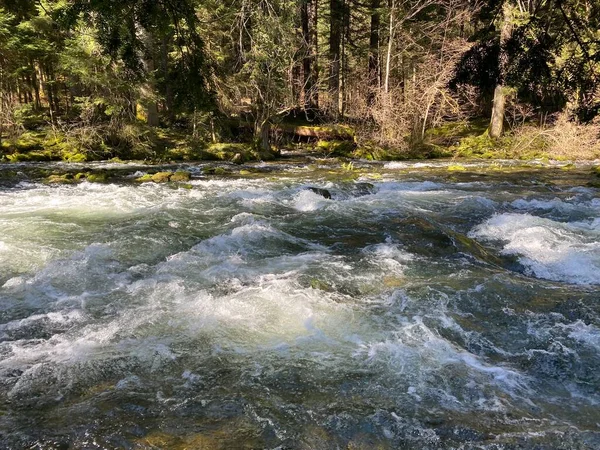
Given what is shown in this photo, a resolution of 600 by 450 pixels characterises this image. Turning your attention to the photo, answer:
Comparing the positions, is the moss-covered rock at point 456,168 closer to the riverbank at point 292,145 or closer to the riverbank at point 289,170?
the riverbank at point 289,170

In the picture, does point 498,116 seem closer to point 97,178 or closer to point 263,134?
point 263,134

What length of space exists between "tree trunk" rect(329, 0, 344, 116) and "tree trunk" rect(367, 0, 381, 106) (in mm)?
1858

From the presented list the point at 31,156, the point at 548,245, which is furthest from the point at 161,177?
the point at 548,245

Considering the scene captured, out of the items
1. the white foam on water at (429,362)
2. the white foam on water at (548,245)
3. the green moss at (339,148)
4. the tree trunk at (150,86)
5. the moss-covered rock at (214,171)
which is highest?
the tree trunk at (150,86)

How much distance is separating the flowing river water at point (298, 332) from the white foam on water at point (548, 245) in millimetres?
42

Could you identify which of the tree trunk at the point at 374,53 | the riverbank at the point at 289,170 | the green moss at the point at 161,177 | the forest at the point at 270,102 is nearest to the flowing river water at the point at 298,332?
the green moss at the point at 161,177

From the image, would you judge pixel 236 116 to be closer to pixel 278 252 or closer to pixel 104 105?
pixel 104 105

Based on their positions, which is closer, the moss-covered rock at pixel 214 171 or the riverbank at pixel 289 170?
the riverbank at pixel 289 170

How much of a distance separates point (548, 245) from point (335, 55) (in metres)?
21.3

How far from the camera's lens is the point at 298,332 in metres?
5.09

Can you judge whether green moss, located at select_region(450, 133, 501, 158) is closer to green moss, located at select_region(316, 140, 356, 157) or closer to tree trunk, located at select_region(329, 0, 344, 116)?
green moss, located at select_region(316, 140, 356, 157)

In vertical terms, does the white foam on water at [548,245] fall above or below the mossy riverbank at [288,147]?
below

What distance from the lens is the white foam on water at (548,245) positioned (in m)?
6.89

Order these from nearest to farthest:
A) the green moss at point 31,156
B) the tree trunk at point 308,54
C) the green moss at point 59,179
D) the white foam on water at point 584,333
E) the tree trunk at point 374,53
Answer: the white foam on water at point 584,333 → the green moss at point 59,179 → the green moss at point 31,156 → the tree trunk at point 308,54 → the tree trunk at point 374,53
